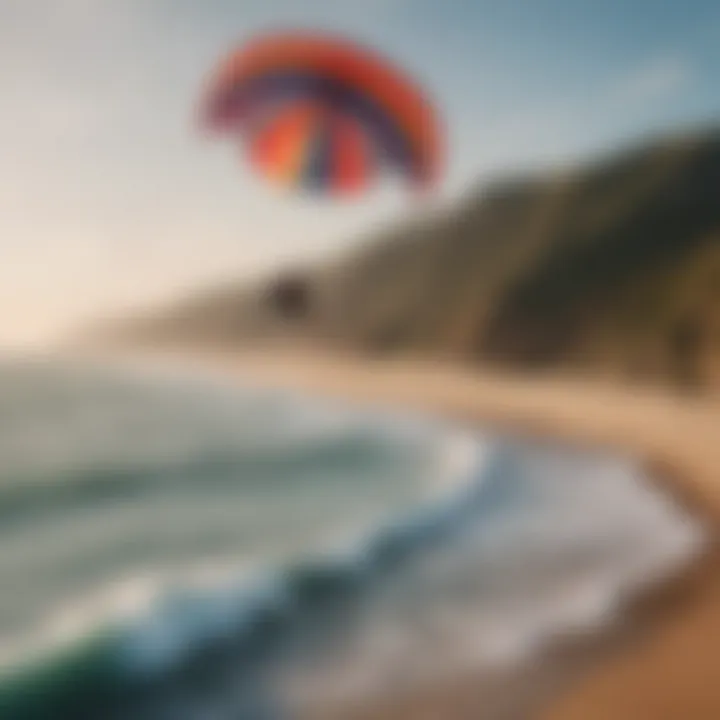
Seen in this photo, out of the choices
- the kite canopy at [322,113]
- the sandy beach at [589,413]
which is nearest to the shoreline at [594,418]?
the sandy beach at [589,413]

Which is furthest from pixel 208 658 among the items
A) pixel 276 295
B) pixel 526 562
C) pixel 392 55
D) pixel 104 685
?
pixel 392 55

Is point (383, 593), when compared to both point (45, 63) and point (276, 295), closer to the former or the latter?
point (276, 295)

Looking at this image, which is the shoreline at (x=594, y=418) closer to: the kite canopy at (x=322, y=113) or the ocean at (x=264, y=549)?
the ocean at (x=264, y=549)

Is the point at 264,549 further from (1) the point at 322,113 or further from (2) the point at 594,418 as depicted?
(1) the point at 322,113

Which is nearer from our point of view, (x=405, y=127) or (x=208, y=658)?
(x=208, y=658)

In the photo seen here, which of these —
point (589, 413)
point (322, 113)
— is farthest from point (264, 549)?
point (322, 113)

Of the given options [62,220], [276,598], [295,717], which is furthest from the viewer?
[62,220]

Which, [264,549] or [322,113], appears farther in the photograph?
[322,113]
